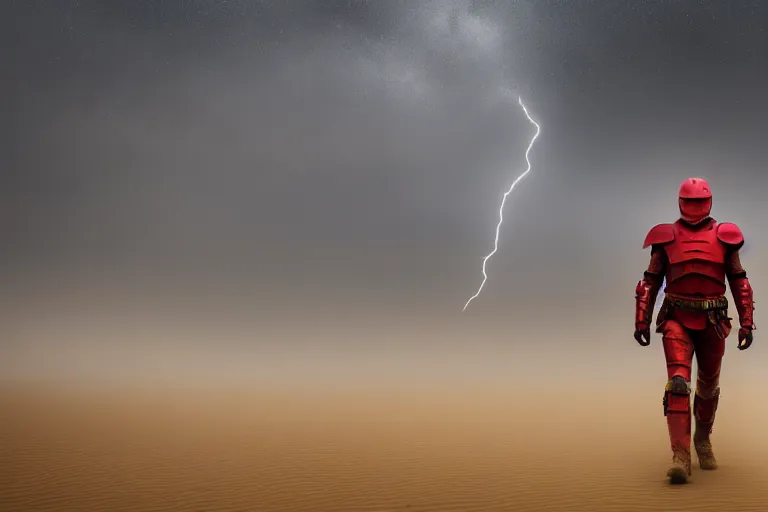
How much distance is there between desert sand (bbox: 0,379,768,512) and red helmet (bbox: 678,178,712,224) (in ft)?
9.81

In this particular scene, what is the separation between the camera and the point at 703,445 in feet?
27.2

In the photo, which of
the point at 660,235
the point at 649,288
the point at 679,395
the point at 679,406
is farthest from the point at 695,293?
the point at 679,406

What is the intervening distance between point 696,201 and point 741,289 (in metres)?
1.13

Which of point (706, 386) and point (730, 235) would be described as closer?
point (730, 235)

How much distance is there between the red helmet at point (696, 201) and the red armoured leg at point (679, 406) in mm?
1492

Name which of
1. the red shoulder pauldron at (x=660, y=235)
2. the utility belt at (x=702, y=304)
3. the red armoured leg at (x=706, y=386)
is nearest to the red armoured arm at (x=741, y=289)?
the utility belt at (x=702, y=304)

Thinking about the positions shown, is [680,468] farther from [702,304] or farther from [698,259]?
[698,259]

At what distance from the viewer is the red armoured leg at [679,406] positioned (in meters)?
7.15

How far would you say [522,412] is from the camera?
22938 mm

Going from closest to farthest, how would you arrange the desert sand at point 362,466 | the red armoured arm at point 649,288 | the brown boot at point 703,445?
the desert sand at point 362,466
the red armoured arm at point 649,288
the brown boot at point 703,445

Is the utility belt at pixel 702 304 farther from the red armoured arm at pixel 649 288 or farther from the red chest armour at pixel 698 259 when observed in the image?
the red armoured arm at pixel 649 288

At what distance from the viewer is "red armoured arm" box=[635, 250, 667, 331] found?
7.91 metres

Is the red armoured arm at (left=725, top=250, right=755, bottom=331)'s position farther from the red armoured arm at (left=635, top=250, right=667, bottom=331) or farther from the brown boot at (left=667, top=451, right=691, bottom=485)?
the brown boot at (left=667, top=451, right=691, bottom=485)

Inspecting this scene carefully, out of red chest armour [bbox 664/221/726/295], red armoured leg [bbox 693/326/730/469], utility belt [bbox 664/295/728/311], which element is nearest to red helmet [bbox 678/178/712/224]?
red chest armour [bbox 664/221/726/295]
